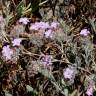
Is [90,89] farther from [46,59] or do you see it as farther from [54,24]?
[54,24]

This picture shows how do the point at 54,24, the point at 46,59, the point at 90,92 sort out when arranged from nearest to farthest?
the point at 90,92
the point at 46,59
the point at 54,24

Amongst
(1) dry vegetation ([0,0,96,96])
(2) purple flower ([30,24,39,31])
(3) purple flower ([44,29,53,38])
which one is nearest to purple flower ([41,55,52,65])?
(1) dry vegetation ([0,0,96,96])

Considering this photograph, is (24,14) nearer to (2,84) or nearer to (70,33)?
(70,33)

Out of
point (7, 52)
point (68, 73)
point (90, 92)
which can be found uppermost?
point (7, 52)

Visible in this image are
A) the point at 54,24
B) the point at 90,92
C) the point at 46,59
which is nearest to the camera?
the point at 90,92

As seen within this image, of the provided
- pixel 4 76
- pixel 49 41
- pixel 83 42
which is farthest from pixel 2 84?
pixel 83 42

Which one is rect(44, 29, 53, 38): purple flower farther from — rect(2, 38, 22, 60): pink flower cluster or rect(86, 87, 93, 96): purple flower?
rect(86, 87, 93, 96): purple flower

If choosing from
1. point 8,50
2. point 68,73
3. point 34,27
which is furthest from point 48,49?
point 68,73

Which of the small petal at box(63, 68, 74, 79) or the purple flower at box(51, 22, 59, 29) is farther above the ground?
the purple flower at box(51, 22, 59, 29)

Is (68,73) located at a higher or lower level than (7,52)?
lower

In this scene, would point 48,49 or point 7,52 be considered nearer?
point 7,52

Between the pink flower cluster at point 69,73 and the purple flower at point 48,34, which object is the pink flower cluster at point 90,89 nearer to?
the pink flower cluster at point 69,73
